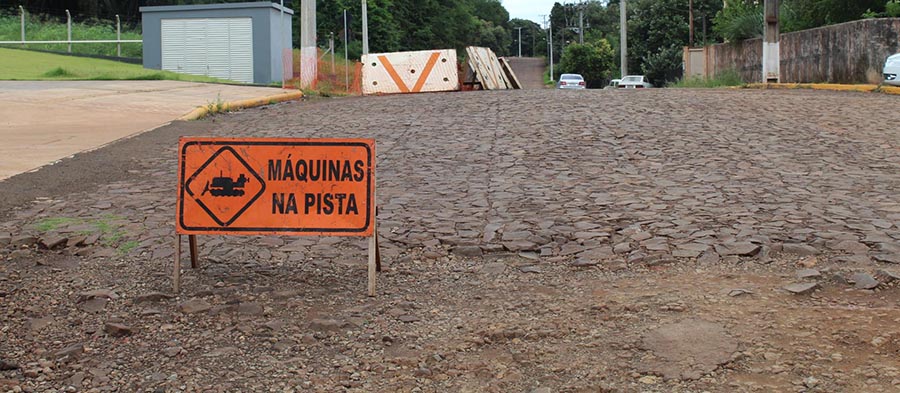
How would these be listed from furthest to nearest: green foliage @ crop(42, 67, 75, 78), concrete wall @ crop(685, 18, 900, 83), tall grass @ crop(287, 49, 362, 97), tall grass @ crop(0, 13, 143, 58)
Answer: tall grass @ crop(0, 13, 143, 58) → green foliage @ crop(42, 67, 75, 78) → concrete wall @ crop(685, 18, 900, 83) → tall grass @ crop(287, 49, 362, 97)

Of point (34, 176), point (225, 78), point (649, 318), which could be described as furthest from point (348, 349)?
point (225, 78)

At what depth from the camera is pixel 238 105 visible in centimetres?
1745

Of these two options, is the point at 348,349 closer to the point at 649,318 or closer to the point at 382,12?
the point at 649,318

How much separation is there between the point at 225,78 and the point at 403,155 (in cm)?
2057

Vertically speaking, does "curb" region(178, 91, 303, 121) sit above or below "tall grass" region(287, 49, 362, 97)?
below

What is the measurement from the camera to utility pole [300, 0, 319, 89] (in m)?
23.7

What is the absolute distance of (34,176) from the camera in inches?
366

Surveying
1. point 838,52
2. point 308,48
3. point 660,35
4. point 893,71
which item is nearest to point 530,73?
point 660,35

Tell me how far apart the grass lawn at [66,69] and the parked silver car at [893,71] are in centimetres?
1715

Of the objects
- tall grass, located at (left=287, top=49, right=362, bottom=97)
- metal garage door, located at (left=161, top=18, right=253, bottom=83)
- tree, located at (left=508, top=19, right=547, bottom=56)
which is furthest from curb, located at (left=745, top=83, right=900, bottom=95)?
tree, located at (left=508, top=19, right=547, bottom=56)

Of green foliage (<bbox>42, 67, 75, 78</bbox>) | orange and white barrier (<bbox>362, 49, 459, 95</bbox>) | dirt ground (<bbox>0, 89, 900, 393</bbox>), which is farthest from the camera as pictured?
orange and white barrier (<bbox>362, 49, 459, 95</bbox>)

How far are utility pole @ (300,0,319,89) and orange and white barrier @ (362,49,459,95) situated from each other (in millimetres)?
2063

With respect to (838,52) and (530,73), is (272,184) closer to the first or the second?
(838,52)

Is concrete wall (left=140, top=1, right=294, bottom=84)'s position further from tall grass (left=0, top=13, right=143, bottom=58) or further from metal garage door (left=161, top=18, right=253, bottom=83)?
tall grass (left=0, top=13, right=143, bottom=58)
